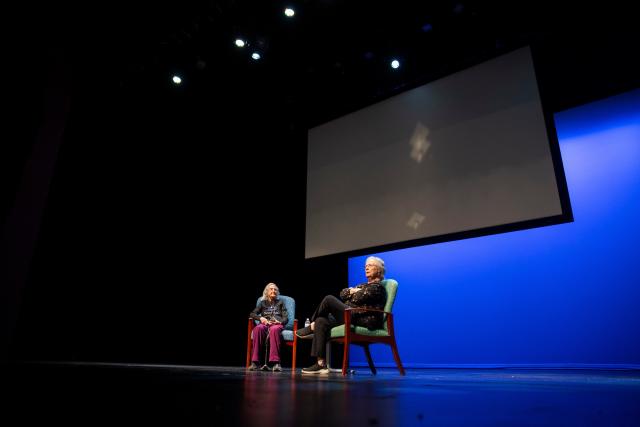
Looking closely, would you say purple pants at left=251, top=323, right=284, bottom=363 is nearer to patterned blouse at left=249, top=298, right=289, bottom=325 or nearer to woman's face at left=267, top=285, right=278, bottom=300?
patterned blouse at left=249, top=298, right=289, bottom=325

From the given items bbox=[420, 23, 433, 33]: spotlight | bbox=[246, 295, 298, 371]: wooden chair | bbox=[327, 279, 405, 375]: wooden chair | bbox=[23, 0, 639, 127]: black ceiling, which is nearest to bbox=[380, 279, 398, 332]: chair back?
bbox=[327, 279, 405, 375]: wooden chair

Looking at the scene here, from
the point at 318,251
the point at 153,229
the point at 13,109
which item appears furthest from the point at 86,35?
the point at 318,251

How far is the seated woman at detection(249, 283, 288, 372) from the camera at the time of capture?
147 inches

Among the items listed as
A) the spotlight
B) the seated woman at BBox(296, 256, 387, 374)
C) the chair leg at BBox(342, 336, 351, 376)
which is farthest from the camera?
the spotlight

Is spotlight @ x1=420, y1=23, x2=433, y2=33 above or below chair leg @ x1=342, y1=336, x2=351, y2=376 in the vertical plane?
above

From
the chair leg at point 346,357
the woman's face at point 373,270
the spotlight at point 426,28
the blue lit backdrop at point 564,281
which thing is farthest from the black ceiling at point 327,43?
the chair leg at point 346,357

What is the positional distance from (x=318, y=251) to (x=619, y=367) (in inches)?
118

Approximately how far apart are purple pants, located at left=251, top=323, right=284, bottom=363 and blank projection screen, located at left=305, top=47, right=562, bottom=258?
1030 mm

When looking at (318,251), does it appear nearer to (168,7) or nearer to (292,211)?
(292,211)

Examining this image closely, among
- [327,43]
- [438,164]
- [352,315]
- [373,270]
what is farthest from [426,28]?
[352,315]

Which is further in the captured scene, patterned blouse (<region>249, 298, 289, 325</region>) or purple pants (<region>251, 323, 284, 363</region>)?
patterned blouse (<region>249, 298, 289, 325</region>)

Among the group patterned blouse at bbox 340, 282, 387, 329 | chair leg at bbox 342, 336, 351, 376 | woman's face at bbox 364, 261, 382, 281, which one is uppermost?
woman's face at bbox 364, 261, 382, 281

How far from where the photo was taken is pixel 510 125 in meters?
3.71

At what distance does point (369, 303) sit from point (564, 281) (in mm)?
2311
